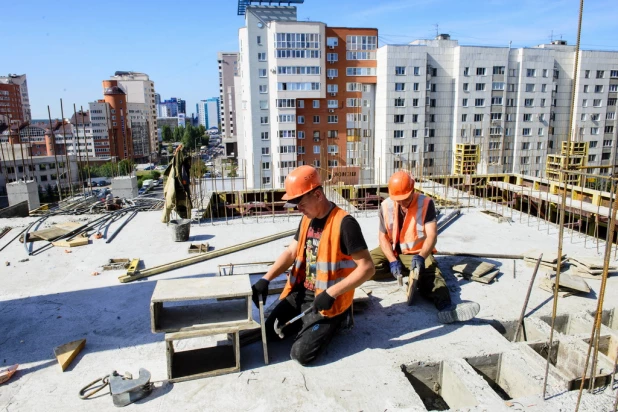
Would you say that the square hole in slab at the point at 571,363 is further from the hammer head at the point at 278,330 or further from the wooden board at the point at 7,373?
the wooden board at the point at 7,373

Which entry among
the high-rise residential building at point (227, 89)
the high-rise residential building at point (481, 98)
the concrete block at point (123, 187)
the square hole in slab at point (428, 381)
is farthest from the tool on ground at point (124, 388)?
the high-rise residential building at point (227, 89)

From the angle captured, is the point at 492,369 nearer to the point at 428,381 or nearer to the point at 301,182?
the point at 428,381

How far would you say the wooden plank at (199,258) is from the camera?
590 centimetres

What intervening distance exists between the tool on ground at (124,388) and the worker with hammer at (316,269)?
1085 mm

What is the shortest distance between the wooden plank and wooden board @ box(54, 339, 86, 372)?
182cm

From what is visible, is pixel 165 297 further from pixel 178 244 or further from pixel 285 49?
pixel 285 49

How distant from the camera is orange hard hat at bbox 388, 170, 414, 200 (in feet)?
15.8

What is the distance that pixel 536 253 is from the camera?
19.8 feet

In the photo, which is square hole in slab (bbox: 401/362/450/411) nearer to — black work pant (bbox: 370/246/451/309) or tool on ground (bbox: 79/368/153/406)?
black work pant (bbox: 370/246/451/309)

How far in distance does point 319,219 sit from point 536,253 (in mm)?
4023

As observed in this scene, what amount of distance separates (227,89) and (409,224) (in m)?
84.5

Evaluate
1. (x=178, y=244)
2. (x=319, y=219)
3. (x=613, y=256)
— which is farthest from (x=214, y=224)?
(x=613, y=256)

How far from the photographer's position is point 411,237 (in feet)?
16.6

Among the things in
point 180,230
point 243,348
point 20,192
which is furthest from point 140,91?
point 243,348
